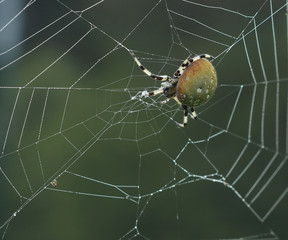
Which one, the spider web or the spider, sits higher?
the spider

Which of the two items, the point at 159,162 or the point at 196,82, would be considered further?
the point at 159,162

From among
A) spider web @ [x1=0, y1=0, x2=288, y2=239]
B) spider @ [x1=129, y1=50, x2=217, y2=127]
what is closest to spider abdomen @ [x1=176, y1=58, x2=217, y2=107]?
spider @ [x1=129, y1=50, x2=217, y2=127]

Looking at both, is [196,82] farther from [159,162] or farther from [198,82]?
[159,162]

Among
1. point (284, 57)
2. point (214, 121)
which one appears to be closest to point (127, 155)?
point (214, 121)

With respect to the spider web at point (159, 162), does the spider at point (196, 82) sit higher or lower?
higher

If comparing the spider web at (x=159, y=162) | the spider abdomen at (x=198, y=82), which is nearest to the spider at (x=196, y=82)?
the spider abdomen at (x=198, y=82)

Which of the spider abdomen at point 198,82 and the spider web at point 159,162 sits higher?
the spider abdomen at point 198,82

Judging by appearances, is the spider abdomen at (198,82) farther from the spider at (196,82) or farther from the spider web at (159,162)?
the spider web at (159,162)

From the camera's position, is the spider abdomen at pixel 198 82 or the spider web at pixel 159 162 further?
the spider web at pixel 159 162

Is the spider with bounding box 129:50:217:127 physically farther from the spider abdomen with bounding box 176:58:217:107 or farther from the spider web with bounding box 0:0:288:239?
the spider web with bounding box 0:0:288:239

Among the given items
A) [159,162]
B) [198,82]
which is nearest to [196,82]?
[198,82]
